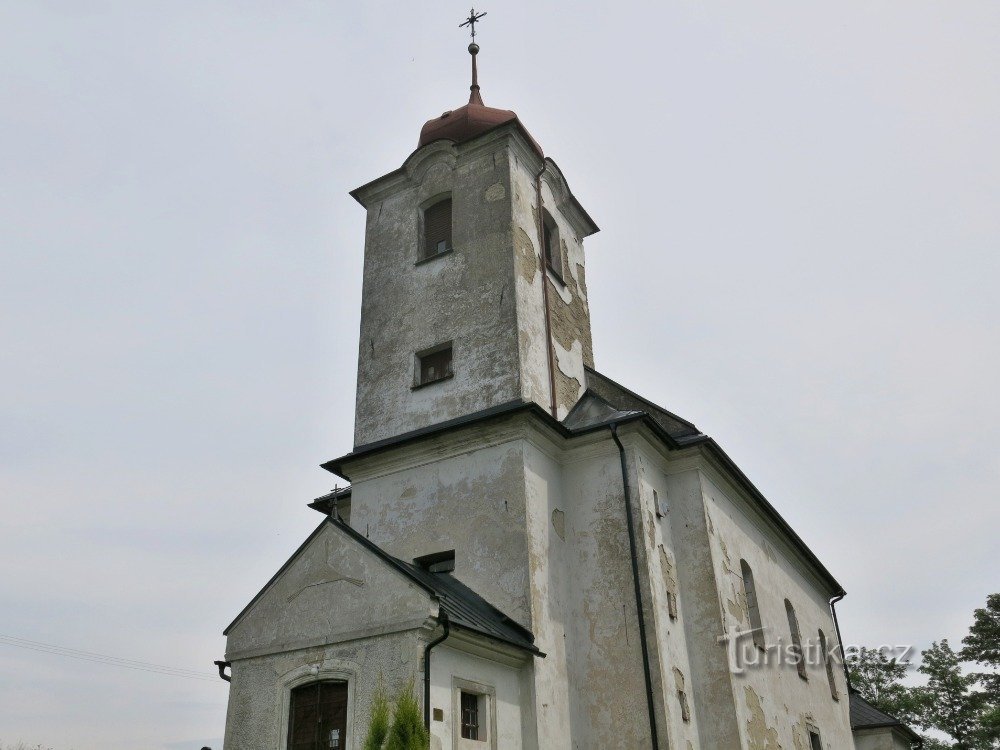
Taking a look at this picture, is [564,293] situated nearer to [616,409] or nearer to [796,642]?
[616,409]

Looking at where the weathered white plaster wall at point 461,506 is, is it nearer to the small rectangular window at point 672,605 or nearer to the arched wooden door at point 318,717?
the small rectangular window at point 672,605

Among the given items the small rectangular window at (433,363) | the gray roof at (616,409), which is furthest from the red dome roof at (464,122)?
the gray roof at (616,409)

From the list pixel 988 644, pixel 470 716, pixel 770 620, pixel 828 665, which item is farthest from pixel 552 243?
pixel 988 644

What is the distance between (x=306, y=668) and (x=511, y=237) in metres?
8.84

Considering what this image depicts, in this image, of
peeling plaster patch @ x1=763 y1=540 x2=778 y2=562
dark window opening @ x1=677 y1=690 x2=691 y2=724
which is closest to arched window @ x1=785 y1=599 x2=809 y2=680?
peeling plaster patch @ x1=763 y1=540 x2=778 y2=562

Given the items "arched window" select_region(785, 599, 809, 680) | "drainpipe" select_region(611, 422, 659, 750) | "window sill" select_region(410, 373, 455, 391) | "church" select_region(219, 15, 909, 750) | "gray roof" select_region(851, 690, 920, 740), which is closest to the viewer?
"church" select_region(219, 15, 909, 750)

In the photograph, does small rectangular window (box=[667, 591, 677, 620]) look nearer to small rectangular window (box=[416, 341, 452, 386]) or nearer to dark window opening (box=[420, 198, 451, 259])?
small rectangular window (box=[416, 341, 452, 386])

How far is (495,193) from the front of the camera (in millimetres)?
16875

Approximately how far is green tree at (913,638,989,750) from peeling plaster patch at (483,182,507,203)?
114 feet

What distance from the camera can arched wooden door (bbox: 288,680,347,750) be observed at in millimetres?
10344

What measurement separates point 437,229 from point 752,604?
396 inches

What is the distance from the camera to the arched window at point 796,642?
1770 centimetres

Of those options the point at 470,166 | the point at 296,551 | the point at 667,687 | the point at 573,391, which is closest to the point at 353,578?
the point at 296,551

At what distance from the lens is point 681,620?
13656 mm
